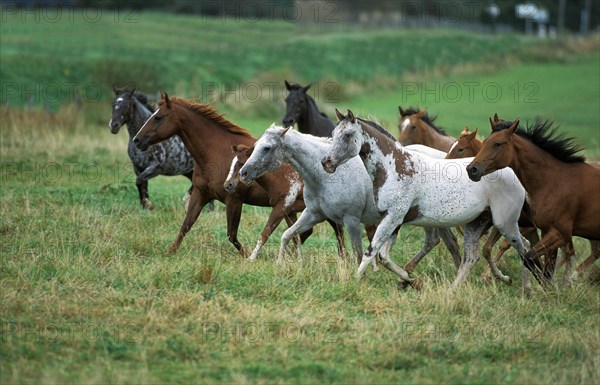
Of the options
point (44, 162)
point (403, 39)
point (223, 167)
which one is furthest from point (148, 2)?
point (223, 167)

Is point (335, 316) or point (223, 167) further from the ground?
point (223, 167)

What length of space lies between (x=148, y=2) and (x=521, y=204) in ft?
194

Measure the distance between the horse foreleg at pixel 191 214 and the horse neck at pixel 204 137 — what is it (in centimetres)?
42

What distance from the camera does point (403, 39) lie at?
5625 centimetres

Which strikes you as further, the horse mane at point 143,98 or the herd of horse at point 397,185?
the horse mane at point 143,98

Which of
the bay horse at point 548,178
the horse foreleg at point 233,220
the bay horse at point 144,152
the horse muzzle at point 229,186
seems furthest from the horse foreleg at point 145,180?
the bay horse at point 548,178

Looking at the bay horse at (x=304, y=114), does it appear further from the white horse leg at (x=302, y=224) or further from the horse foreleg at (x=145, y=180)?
the white horse leg at (x=302, y=224)

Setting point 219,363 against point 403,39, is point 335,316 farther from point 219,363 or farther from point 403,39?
point 403,39

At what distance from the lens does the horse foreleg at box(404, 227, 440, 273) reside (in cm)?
1095

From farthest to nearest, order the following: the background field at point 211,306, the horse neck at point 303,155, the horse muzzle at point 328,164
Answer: the horse neck at point 303,155 < the horse muzzle at point 328,164 < the background field at point 211,306

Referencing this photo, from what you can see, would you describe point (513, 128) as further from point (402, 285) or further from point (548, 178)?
point (402, 285)

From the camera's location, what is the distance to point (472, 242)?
10531 mm

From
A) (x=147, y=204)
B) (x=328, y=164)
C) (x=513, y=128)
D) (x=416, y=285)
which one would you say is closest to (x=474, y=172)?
(x=513, y=128)

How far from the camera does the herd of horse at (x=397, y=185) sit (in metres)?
9.70
